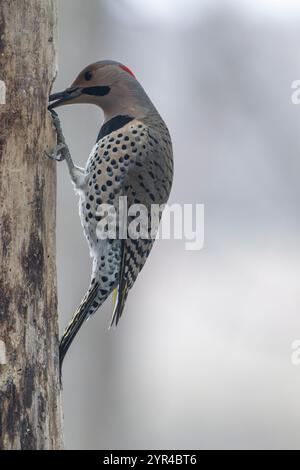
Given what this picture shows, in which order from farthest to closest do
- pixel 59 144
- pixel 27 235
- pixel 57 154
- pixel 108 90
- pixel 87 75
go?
pixel 108 90, pixel 87 75, pixel 59 144, pixel 57 154, pixel 27 235

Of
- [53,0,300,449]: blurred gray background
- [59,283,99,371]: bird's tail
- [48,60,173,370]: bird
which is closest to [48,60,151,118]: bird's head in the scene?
[48,60,173,370]: bird

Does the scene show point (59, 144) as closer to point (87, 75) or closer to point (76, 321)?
point (87, 75)

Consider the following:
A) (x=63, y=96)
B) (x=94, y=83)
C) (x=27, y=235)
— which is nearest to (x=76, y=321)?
(x=27, y=235)

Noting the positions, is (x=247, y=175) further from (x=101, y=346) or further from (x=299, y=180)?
(x=101, y=346)

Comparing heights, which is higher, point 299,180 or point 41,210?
point 299,180

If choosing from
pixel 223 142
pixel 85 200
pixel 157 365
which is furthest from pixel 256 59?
pixel 85 200

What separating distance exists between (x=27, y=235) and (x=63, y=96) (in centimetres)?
75

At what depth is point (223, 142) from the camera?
7977 mm

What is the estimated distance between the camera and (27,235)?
2908mm

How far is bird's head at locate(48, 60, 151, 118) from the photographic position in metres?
3.59

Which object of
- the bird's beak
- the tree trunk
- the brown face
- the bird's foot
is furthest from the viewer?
the brown face

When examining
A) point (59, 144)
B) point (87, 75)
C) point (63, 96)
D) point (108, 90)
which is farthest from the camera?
point (108, 90)

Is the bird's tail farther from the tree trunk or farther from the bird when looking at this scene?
the tree trunk
